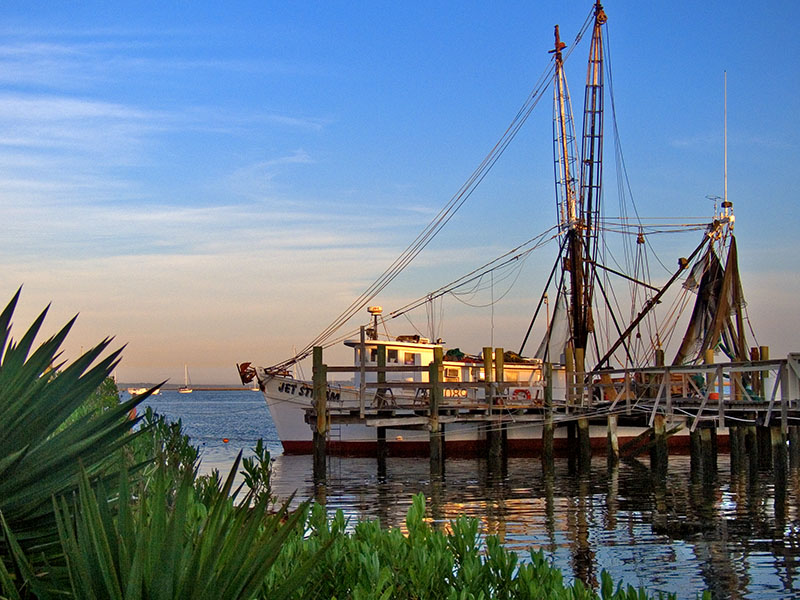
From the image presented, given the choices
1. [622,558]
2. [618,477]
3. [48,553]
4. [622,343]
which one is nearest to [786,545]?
[622,558]

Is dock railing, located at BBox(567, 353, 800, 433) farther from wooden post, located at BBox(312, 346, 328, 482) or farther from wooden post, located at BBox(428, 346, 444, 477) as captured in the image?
wooden post, located at BBox(312, 346, 328, 482)

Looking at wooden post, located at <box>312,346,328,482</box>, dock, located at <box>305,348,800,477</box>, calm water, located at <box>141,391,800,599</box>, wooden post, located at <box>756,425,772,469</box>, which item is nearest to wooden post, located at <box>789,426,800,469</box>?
dock, located at <box>305,348,800,477</box>

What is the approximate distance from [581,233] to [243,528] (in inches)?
1388

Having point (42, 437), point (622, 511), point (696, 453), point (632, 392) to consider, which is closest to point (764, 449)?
point (632, 392)

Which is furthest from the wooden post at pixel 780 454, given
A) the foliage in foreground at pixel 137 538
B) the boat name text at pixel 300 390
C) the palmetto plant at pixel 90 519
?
the boat name text at pixel 300 390

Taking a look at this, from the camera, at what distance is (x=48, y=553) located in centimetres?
419

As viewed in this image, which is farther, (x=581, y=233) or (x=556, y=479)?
(x=581, y=233)

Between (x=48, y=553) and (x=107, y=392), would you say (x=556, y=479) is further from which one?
(x=48, y=553)

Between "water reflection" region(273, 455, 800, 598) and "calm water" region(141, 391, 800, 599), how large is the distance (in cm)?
3

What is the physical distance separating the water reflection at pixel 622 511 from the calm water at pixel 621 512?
0.03 metres

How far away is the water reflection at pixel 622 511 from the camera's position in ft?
44.2

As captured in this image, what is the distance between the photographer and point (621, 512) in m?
20.1

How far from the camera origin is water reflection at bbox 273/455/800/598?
13484 mm

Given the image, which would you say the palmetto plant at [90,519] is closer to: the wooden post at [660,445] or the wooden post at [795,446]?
the wooden post at [795,446]
